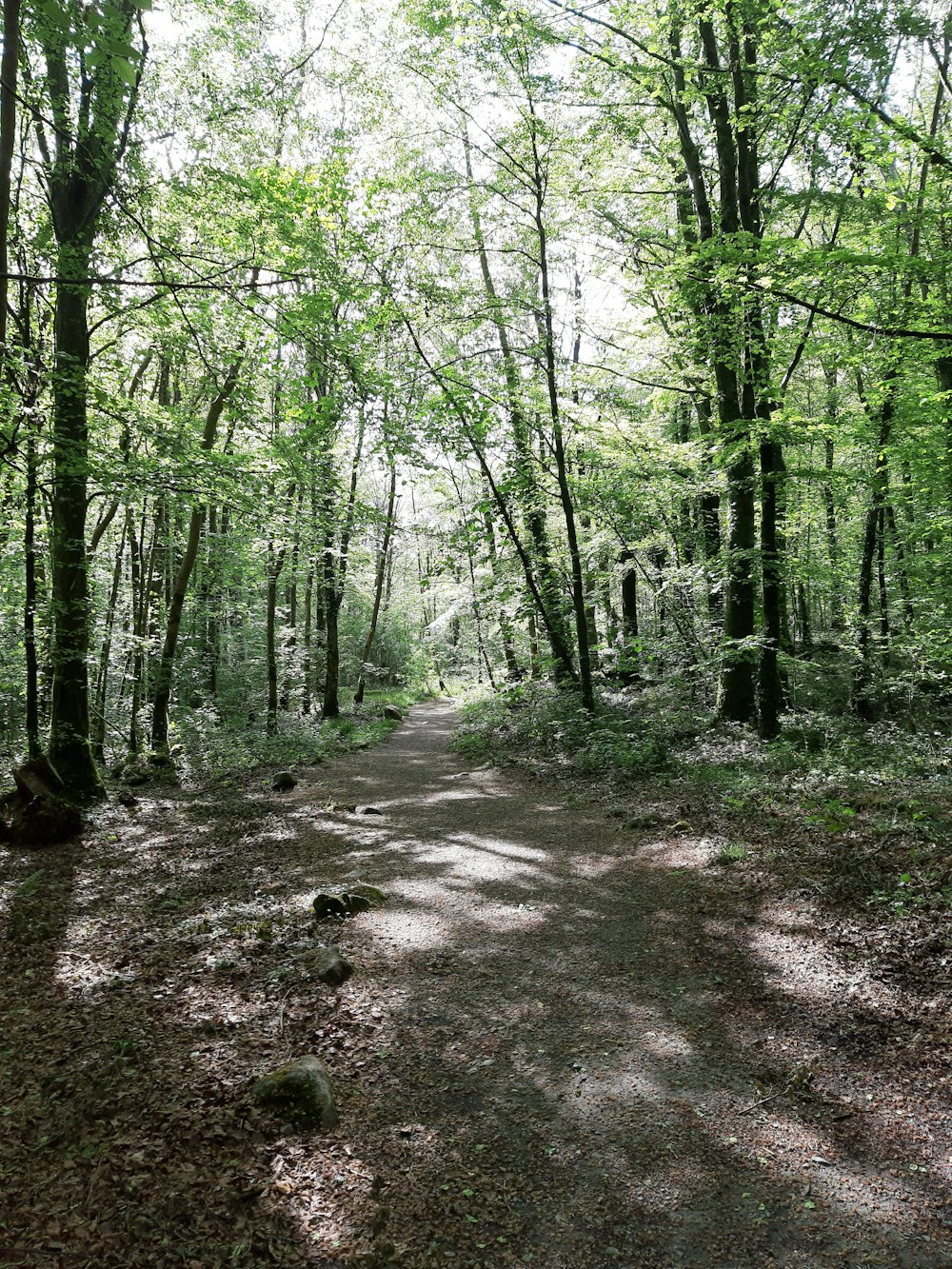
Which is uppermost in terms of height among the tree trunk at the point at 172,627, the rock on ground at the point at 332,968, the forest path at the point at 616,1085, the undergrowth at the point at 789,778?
the tree trunk at the point at 172,627

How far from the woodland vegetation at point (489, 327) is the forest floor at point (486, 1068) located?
412cm

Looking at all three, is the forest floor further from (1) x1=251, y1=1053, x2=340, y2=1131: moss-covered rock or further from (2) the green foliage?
(2) the green foliage

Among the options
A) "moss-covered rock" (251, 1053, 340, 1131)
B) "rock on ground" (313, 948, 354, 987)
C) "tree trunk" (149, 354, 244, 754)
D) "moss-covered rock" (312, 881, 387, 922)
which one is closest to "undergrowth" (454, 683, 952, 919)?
"moss-covered rock" (312, 881, 387, 922)

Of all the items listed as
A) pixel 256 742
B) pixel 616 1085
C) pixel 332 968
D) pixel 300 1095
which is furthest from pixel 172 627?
pixel 616 1085

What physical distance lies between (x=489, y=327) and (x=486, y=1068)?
15.2 m

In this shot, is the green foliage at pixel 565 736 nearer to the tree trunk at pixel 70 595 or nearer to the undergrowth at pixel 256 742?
the undergrowth at pixel 256 742

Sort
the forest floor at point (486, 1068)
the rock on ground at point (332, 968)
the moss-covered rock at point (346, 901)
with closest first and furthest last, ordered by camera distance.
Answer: the forest floor at point (486, 1068) → the rock on ground at point (332, 968) → the moss-covered rock at point (346, 901)

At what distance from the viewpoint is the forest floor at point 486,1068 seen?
2.74 meters

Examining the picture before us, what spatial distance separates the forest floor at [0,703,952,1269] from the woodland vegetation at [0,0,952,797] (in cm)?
412

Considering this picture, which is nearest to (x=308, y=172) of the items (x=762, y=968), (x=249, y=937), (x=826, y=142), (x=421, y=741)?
(x=826, y=142)

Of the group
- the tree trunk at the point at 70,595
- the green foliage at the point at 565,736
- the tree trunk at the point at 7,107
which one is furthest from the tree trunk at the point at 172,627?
the tree trunk at the point at 7,107

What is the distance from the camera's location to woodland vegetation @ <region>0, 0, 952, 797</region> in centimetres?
734

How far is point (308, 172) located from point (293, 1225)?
10429mm

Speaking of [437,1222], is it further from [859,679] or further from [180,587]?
[859,679]
